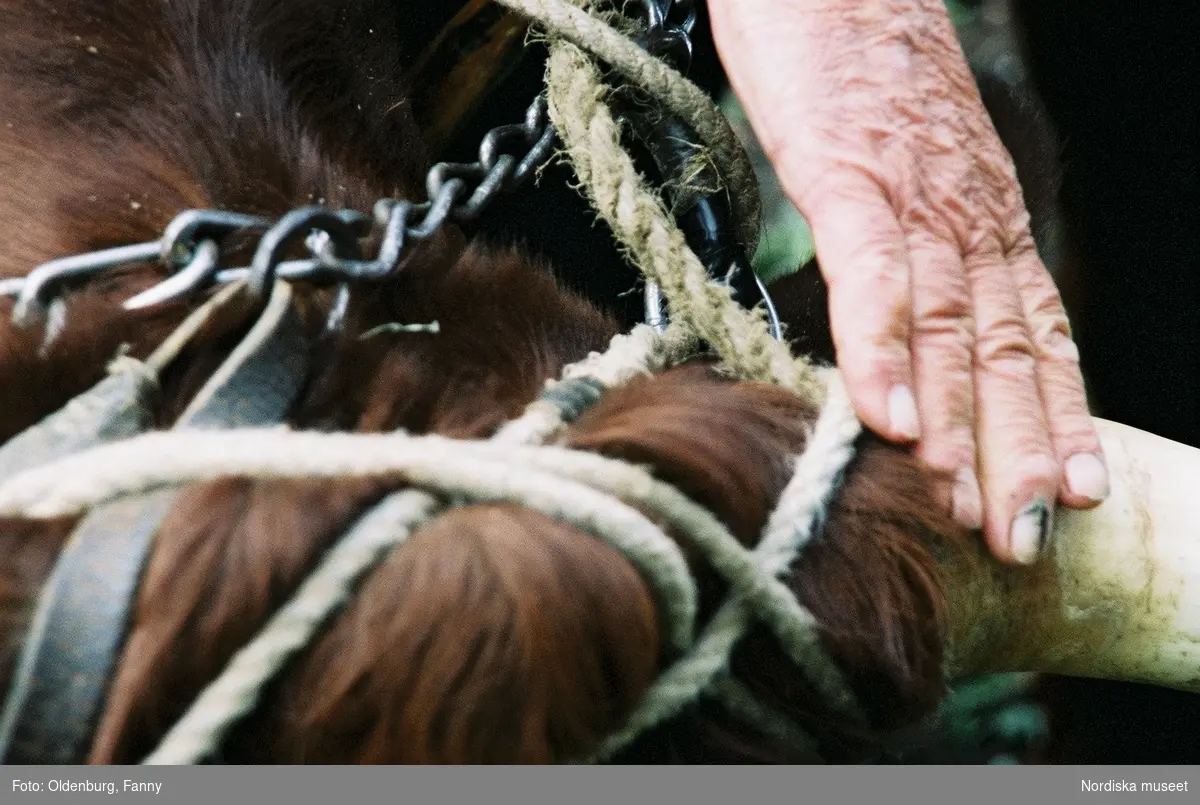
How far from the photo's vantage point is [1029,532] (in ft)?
1.80

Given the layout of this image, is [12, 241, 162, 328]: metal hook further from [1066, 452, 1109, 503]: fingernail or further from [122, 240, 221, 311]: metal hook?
[1066, 452, 1109, 503]: fingernail

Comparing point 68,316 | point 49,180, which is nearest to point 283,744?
point 68,316

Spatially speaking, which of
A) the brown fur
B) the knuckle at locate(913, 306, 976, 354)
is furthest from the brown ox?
the knuckle at locate(913, 306, 976, 354)

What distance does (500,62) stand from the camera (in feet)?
2.80

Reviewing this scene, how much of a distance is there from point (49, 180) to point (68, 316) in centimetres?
14

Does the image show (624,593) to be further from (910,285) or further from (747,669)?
(910,285)

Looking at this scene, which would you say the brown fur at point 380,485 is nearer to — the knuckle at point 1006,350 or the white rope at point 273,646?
the white rope at point 273,646

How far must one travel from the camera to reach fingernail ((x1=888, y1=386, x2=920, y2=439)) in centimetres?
56

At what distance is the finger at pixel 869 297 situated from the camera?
57 centimetres

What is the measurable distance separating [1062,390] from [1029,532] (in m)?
0.16

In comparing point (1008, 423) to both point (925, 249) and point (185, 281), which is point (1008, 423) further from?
point (185, 281)

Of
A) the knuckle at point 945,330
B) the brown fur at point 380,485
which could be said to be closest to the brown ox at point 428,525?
the brown fur at point 380,485

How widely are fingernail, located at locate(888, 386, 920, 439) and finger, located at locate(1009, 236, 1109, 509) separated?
94 mm

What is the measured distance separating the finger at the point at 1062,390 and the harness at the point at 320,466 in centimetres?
14
